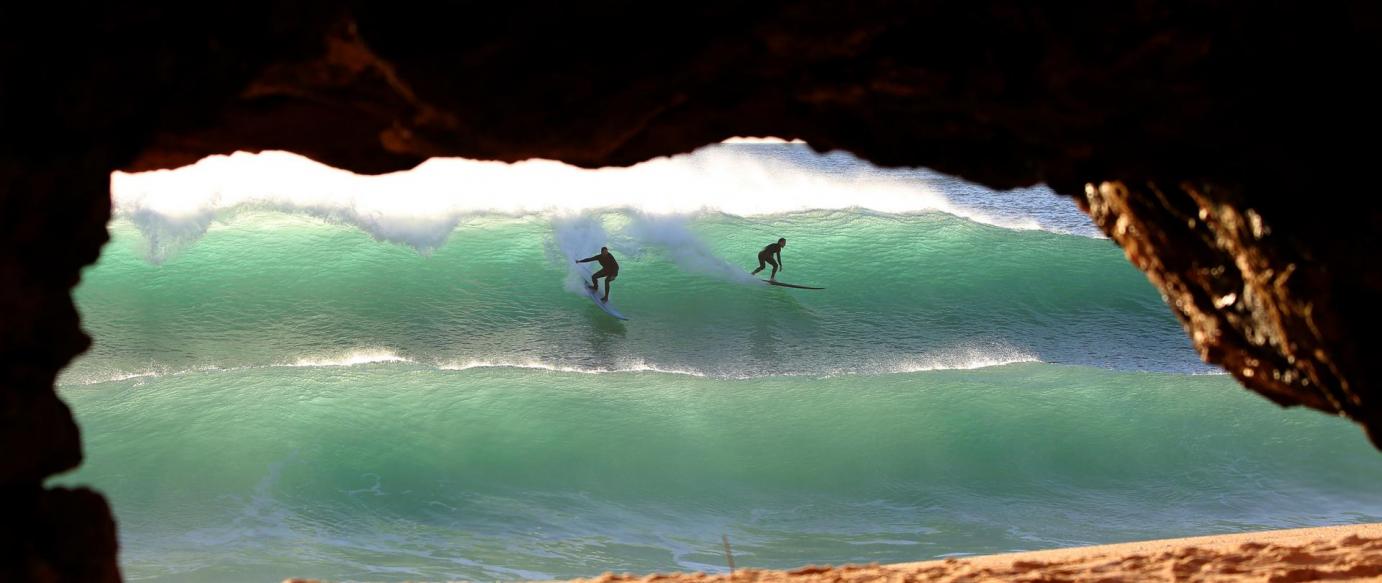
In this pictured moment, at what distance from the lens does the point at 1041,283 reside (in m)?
17.5

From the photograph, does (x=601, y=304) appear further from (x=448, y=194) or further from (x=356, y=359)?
(x=448, y=194)

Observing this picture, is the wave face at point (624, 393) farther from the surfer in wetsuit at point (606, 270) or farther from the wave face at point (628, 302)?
the surfer in wetsuit at point (606, 270)

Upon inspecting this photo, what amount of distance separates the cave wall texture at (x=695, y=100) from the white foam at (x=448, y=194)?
12.7 m

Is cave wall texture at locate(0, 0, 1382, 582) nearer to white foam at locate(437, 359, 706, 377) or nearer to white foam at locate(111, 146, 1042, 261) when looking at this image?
white foam at locate(437, 359, 706, 377)

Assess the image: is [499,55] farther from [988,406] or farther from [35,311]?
[988,406]

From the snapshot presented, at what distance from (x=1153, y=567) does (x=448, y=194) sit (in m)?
14.8

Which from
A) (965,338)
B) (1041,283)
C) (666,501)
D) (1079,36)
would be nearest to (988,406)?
(965,338)

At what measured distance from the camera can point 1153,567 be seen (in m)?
6.38

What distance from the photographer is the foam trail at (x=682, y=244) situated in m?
17.2

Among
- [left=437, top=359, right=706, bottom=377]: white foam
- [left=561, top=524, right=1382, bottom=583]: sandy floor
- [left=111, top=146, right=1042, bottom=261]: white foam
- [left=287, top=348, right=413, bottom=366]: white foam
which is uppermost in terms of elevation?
[left=111, top=146, right=1042, bottom=261]: white foam

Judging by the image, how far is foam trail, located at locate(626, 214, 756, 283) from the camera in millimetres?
17172

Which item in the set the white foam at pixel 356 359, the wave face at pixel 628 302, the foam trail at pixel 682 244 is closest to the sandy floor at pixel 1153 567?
the wave face at pixel 628 302

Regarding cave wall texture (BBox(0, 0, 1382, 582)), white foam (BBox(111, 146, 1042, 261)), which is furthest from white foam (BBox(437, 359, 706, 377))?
cave wall texture (BBox(0, 0, 1382, 582))

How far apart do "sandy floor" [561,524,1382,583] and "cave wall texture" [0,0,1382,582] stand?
242cm
